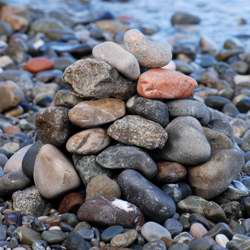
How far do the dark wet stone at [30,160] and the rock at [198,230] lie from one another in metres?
1.13

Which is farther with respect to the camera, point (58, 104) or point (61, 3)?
point (61, 3)

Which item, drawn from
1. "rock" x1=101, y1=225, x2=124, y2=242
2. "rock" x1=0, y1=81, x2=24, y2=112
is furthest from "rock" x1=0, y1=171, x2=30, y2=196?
"rock" x1=0, y1=81, x2=24, y2=112

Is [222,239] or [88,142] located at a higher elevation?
[88,142]

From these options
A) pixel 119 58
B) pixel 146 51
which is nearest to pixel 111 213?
pixel 119 58

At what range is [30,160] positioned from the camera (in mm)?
4176

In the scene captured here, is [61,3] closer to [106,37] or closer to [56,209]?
[106,37]

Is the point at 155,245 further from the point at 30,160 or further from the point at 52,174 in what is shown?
the point at 30,160

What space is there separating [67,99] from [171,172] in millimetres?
809

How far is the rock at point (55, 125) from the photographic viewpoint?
402 cm

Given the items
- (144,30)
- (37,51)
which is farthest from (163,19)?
(37,51)

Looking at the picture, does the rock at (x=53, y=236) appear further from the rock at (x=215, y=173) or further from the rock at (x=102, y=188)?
the rock at (x=215, y=173)

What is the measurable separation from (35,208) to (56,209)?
0.13 meters

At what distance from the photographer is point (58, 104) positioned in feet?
13.5

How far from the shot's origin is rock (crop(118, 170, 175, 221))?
3668mm
